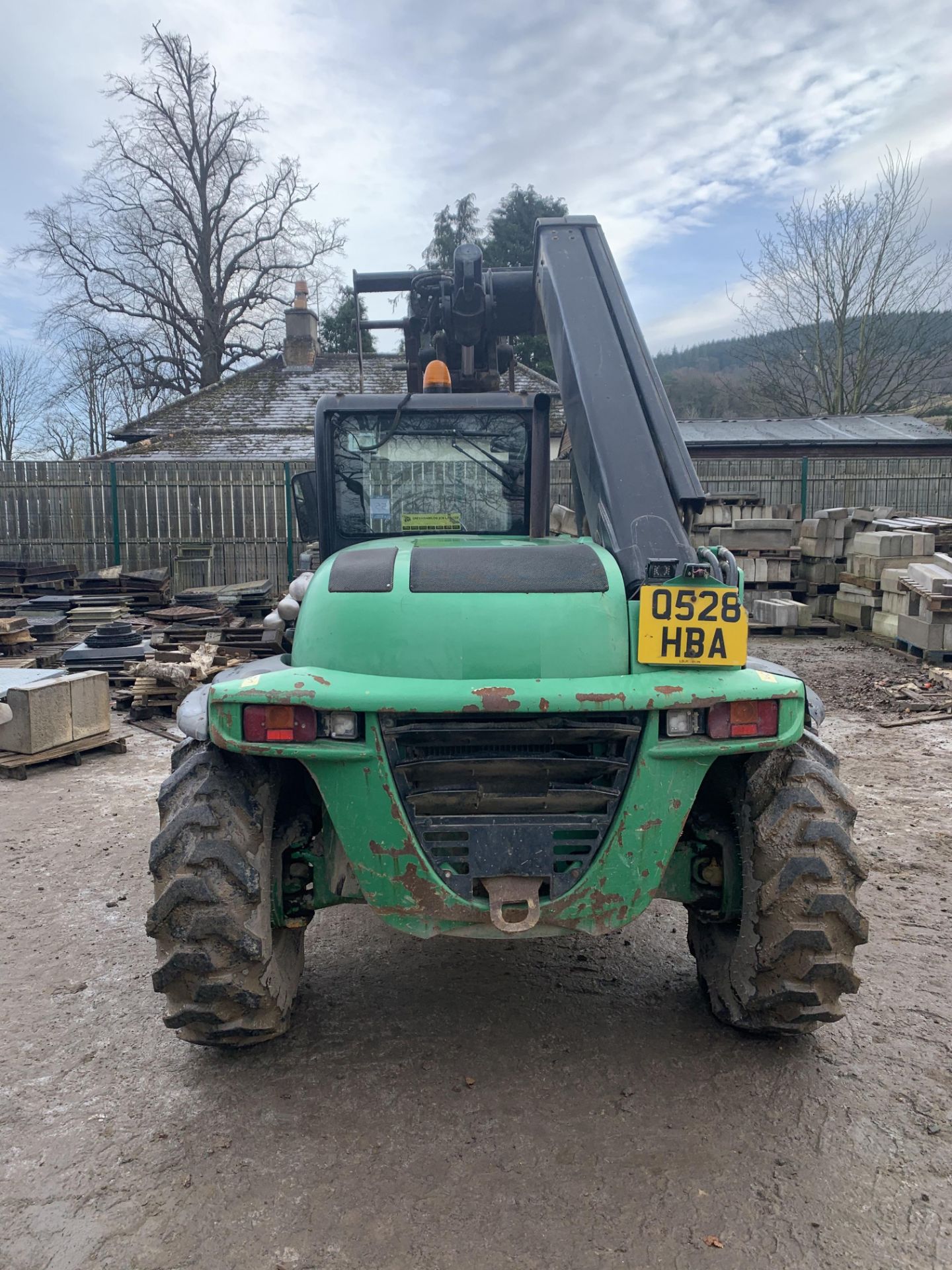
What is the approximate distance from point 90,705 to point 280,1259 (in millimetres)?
5555

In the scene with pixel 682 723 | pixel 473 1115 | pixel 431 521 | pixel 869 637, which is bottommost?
pixel 473 1115

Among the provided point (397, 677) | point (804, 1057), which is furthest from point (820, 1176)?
point (397, 677)

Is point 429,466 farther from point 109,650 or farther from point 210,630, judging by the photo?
point 210,630

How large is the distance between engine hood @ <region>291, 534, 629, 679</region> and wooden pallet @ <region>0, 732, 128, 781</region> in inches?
179

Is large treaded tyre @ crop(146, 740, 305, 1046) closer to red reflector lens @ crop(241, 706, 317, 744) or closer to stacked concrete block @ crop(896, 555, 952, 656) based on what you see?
red reflector lens @ crop(241, 706, 317, 744)

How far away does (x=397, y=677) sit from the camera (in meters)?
2.67

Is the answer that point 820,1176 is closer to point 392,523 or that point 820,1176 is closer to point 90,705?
point 392,523

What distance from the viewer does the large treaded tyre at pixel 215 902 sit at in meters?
2.75

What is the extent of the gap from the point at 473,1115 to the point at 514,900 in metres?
0.68

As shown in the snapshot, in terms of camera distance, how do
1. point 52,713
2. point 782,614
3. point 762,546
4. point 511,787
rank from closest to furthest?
point 511,787 < point 52,713 < point 782,614 < point 762,546

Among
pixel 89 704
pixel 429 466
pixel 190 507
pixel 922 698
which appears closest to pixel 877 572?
pixel 922 698

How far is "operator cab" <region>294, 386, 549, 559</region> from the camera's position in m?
4.18

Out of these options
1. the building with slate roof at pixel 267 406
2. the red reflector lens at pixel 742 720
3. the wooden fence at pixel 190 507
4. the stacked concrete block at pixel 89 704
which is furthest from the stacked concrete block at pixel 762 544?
the red reflector lens at pixel 742 720

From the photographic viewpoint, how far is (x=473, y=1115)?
2732 mm
